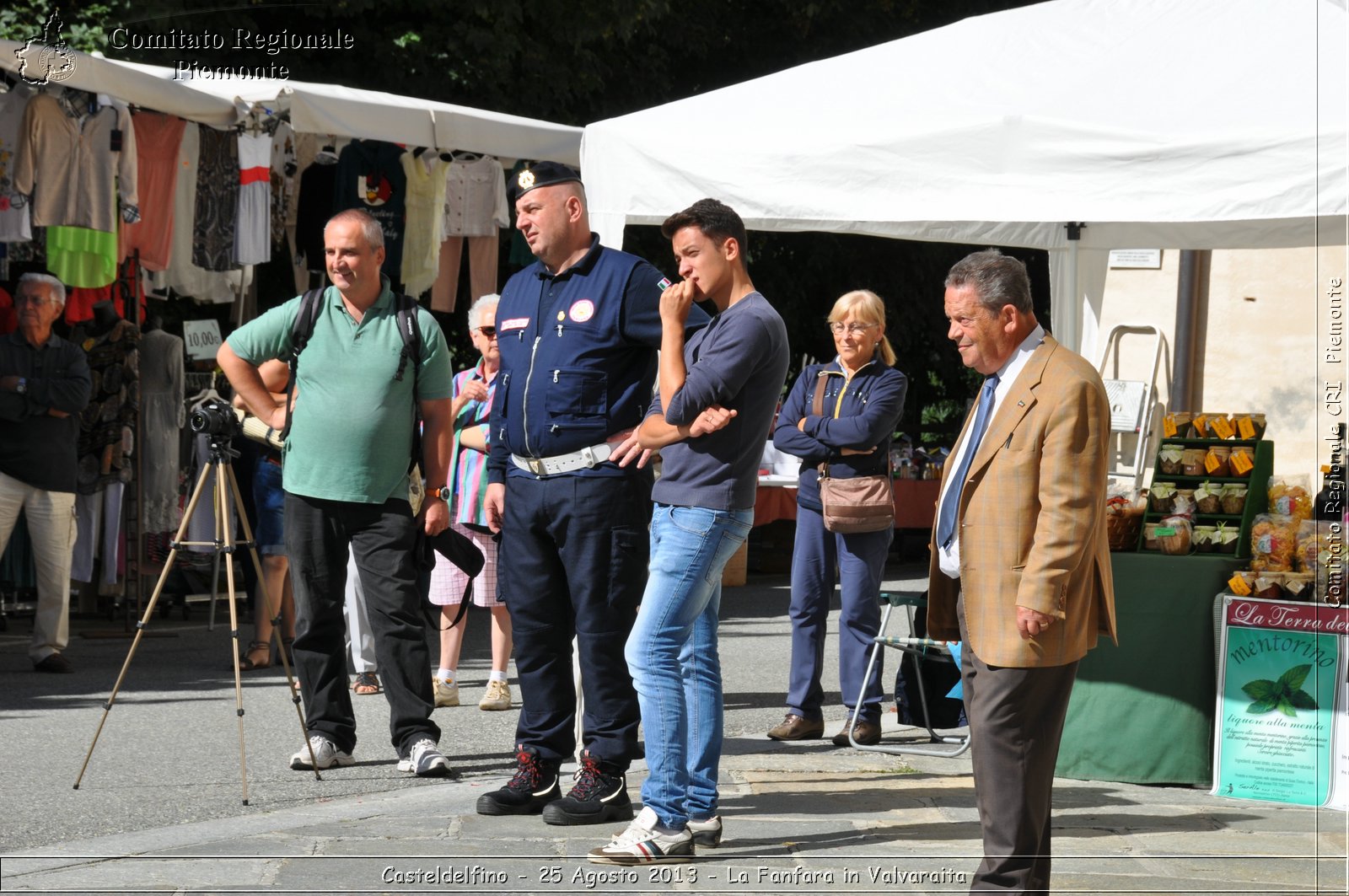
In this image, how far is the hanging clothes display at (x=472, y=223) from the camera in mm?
12633

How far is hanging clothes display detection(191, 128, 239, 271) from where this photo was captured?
36.6 ft

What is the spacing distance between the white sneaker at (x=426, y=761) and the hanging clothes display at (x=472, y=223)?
6286 millimetres

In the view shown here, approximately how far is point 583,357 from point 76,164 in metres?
5.49

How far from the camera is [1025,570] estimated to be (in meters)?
4.34

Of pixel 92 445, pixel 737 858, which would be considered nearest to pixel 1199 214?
pixel 737 858

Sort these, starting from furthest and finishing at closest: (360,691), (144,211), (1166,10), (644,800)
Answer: (144,211)
(360,691)
(1166,10)
(644,800)

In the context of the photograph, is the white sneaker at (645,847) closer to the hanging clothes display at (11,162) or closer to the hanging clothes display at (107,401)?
the hanging clothes display at (11,162)

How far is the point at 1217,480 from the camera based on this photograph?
7066 mm

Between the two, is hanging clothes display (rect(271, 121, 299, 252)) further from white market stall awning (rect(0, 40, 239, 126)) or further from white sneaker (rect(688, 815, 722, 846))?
white sneaker (rect(688, 815, 722, 846))

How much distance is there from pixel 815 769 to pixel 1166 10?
3.46 metres

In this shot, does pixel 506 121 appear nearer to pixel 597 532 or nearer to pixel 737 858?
pixel 597 532

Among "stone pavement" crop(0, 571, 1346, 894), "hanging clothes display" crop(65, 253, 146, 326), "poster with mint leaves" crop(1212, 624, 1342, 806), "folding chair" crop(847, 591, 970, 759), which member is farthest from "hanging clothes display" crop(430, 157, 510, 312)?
"poster with mint leaves" crop(1212, 624, 1342, 806)

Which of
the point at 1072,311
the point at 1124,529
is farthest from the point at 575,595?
the point at 1072,311
